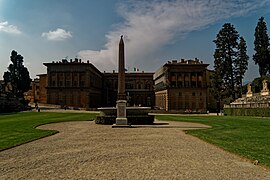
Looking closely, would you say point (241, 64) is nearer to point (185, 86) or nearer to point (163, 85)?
point (185, 86)

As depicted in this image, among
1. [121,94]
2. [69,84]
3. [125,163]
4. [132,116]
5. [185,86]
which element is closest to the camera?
[125,163]

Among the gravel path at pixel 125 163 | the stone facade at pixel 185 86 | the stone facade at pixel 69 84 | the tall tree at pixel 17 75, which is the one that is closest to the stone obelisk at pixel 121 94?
the gravel path at pixel 125 163

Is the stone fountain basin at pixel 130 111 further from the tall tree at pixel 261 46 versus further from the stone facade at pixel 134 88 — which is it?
the stone facade at pixel 134 88

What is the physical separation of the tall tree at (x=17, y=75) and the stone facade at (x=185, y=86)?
39301 millimetres

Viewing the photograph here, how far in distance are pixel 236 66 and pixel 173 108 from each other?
24.5 meters

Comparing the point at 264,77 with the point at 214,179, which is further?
the point at 264,77

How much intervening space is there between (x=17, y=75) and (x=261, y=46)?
61.2 metres

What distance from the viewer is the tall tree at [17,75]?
218 feet

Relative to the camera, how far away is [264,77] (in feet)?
176

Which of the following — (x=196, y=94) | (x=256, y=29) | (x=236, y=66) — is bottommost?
(x=196, y=94)

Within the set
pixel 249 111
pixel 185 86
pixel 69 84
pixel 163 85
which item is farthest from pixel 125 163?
pixel 69 84

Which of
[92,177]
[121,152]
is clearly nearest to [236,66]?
[121,152]

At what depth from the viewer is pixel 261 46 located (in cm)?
5200

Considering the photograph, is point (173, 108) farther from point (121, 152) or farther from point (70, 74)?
point (121, 152)
